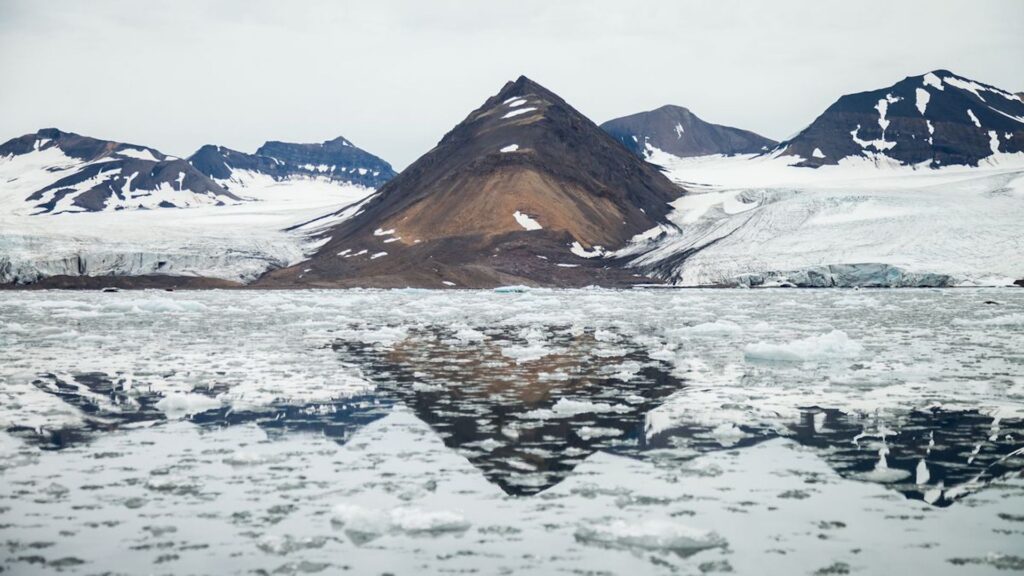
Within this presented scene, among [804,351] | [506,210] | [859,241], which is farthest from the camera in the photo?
[506,210]

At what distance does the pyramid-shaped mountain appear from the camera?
351 ft

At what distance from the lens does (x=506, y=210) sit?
405 ft

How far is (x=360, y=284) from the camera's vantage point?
310 feet

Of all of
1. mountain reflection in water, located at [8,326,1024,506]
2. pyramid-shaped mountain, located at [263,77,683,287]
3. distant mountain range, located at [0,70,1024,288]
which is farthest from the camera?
pyramid-shaped mountain, located at [263,77,683,287]

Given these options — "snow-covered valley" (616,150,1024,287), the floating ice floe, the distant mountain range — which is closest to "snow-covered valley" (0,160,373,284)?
the distant mountain range

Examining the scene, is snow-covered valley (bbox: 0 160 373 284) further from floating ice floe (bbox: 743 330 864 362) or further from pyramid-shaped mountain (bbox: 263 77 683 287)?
floating ice floe (bbox: 743 330 864 362)

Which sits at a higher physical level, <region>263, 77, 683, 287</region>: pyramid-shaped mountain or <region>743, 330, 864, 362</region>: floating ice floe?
<region>263, 77, 683, 287</region>: pyramid-shaped mountain

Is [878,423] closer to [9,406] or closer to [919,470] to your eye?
[919,470]

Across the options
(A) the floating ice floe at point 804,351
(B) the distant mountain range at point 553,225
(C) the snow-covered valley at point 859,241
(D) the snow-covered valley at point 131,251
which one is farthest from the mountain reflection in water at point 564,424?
(D) the snow-covered valley at point 131,251

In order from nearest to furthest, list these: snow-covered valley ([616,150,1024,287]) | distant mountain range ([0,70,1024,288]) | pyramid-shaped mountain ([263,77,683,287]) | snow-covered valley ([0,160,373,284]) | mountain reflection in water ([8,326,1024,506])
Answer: mountain reflection in water ([8,326,1024,506]) → snow-covered valley ([616,150,1024,287]) → distant mountain range ([0,70,1024,288]) → snow-covered valley ([0,160,373,284]) → pyramid-shaped mountain ([263,77,683,287])

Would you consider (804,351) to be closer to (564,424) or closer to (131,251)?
(564,424)

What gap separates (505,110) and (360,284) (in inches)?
3030

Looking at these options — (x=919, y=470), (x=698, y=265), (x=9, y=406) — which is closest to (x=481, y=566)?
(x=919, y=470)

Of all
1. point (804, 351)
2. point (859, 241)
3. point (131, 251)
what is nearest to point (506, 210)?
point (131, 251)
